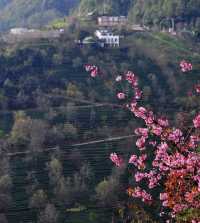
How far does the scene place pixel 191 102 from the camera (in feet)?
78.5

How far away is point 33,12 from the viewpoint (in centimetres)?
5378

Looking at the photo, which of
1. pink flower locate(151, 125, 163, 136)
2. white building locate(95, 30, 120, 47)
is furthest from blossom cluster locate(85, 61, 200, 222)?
white building locate(95, 30, 120, 47)

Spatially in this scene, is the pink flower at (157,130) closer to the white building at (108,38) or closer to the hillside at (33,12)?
the white building at (108,38)

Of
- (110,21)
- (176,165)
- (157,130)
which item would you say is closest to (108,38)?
(110,21)

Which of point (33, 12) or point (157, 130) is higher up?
point (157, 130)

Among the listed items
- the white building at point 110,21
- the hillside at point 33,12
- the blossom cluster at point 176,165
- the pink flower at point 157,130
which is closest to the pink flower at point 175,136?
the blossom cluster at point 176,165

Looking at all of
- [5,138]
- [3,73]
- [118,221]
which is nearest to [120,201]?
[118,221]

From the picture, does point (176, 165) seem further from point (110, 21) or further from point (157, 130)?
point (110, 21)

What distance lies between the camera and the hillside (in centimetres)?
5197

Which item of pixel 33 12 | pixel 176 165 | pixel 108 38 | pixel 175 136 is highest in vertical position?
pixel 175 136

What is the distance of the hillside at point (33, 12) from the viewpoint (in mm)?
51969

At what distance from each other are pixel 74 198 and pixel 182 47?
54.3 ft

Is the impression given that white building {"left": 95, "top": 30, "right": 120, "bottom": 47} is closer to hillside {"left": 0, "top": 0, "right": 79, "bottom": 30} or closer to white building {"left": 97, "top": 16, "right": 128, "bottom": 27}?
white building {"left": 97, "top": 16, "right": 128, "bottom": 27}

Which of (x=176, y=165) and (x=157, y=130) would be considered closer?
(x=176, y=165)
